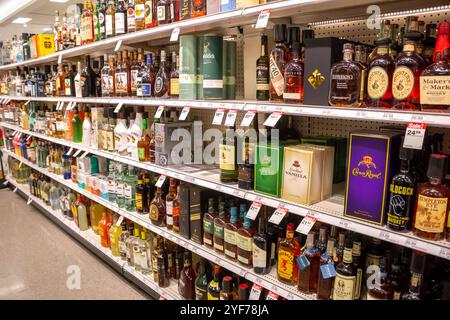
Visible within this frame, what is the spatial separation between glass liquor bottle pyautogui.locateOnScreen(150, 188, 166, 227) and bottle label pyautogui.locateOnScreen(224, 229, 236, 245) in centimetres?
63

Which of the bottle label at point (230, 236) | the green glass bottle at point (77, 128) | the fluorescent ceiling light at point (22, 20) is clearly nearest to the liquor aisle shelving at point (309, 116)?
the bottle label at point (230, 236)

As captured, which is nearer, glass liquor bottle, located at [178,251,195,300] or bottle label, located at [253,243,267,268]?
bottle label, located at [253,243,267,268]

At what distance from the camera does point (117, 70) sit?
269cm

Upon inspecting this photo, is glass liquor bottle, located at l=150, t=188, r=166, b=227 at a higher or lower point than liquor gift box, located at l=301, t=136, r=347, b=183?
lower

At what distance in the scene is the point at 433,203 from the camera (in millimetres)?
1145

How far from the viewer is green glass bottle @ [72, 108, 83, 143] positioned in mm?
3404

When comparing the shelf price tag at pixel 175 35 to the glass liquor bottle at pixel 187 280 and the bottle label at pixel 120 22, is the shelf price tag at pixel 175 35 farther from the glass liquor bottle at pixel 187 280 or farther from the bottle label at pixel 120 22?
the glass liquor bottle at pixel 187 280

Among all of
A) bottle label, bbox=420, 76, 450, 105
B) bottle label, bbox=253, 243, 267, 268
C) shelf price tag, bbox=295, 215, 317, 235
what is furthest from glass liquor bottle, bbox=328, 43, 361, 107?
bottle label, bbox=253, 243, 267, 268

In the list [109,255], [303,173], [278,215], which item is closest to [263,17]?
[303,173]

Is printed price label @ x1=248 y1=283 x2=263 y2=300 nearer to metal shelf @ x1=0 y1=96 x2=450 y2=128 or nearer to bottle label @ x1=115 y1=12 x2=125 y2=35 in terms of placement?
metal shelf @ x1=0 y1=96 x2=450 y2=128

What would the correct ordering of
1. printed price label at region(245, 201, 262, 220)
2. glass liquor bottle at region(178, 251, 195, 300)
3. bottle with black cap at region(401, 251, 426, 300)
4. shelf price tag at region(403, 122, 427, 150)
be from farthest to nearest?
glass liquor bottle at region(178, 251, 195, 300)
printed price label at region(245, 201, 262, 220)
bottle with black cap at region(401, 251, 426, 300)
shelf price tag at region(403, 122, 427, 150)

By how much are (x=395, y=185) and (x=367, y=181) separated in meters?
0.11

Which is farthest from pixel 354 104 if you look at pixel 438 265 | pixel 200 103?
pixel 200 103
